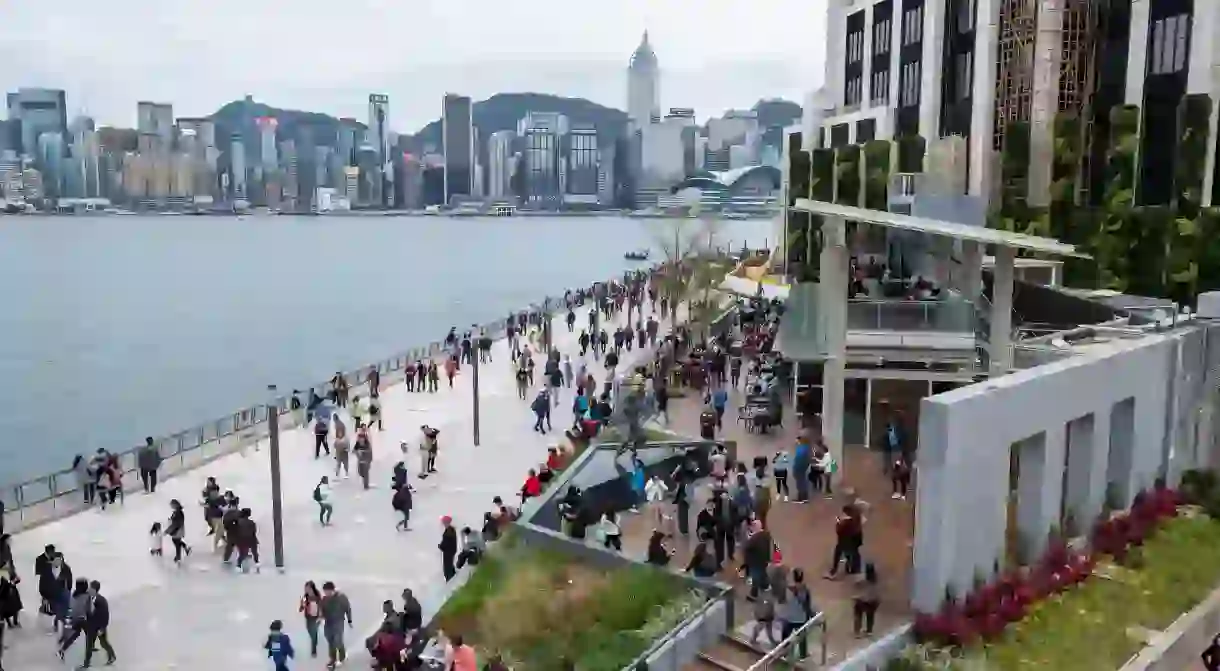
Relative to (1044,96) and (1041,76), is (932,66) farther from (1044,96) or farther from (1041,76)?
(1044,96)

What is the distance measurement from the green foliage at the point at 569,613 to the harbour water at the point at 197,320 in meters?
28.9

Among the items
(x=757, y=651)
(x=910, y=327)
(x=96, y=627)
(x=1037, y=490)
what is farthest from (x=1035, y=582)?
(x=96, y=627)

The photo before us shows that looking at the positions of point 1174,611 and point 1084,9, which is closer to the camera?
point 1174,611

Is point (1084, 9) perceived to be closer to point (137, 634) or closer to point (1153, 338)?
point (1153, 338)

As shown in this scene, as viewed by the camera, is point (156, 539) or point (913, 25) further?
point (913, 25)

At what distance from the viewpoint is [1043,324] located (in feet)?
68.4

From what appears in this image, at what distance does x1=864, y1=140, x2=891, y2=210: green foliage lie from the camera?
37281 mm

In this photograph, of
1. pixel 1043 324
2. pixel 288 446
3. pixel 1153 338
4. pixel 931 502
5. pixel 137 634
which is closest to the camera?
pixel 931 502

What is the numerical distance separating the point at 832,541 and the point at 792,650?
150 inches

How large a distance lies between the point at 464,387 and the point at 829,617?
829 inches

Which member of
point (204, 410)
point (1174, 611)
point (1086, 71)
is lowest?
point (204, 410)

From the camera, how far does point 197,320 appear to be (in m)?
80.6

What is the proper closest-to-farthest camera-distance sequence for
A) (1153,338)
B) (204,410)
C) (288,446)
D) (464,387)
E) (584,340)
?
(1153,338) < (288,446) < (464,387) < (584,340) < (204,410)

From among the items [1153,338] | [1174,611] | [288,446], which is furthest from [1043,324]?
[288,446]
